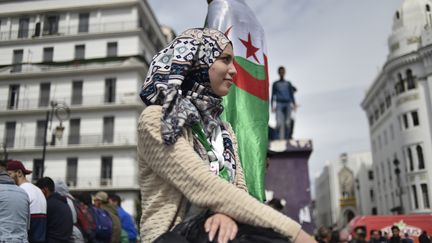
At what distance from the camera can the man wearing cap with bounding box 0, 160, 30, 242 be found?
133 inches

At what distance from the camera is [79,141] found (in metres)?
26.9

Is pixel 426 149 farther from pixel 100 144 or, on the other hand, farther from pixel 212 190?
pixel 212 190

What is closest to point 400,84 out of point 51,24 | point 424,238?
point 424,238

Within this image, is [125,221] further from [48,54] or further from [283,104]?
[48,54]

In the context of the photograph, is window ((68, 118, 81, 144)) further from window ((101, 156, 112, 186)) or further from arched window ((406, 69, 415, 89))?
arched window ((406, 69, 415, 89))

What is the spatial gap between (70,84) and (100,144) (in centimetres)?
470

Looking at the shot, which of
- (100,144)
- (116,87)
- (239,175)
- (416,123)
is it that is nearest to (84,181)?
(100,144)

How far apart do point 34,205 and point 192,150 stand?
10.7ft

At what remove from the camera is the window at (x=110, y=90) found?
89.9ft

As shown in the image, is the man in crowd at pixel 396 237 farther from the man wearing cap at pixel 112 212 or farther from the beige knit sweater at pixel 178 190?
the beige knit sweater at pixel 178 190

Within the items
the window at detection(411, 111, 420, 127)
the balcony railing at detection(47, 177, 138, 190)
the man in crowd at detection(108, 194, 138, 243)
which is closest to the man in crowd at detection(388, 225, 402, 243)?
the man in crowd at detection(108, 194, 138, 243)

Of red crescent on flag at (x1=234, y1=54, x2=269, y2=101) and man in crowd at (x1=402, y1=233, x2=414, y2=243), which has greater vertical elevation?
red crescent on flag at (x1=234, y1=54, x2=269, y2=101)

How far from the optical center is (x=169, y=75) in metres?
1.37

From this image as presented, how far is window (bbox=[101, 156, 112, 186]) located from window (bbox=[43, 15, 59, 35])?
8553 millimetres
